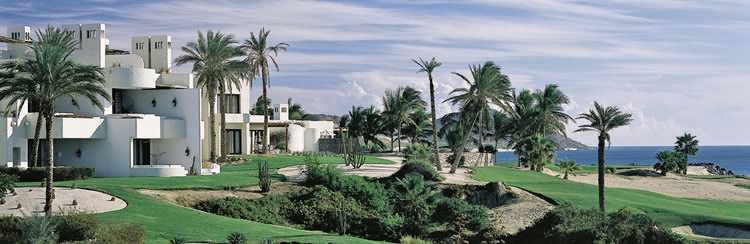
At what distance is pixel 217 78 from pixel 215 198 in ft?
80.4

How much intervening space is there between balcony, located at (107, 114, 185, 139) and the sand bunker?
30094 mm

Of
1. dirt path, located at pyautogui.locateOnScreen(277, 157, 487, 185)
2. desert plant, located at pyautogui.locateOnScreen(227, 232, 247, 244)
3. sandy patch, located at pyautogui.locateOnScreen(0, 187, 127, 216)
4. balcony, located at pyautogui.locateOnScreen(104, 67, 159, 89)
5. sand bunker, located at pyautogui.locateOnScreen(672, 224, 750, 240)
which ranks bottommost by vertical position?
sand bunker, located at pyautogui.locateOnScreen(672, 224, 750, 240)

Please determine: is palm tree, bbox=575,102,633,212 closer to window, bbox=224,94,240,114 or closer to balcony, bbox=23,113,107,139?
balcony, bbox=23,113,107,139

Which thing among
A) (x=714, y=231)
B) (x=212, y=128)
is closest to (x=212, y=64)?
(x=212, y=128)

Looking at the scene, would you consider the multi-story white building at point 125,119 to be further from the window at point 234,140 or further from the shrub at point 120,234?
the shrub at point 120,234

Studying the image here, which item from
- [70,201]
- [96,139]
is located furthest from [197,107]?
[70,201]

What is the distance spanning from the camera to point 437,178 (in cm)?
5456

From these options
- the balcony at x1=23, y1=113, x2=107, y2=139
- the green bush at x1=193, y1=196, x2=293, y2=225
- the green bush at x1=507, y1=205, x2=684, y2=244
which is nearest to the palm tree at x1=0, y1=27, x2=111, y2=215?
the green bush at x1=193, y1=196, x2=293, y2=225

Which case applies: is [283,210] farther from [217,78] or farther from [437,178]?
[217,78]

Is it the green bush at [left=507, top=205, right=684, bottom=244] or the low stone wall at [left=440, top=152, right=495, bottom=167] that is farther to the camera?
the low stone wall at [left=440, top=152, right=495, bottom=167]

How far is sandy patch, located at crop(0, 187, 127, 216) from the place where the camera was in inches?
1481

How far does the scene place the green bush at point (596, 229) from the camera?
34.4 m

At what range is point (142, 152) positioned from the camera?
58656mm

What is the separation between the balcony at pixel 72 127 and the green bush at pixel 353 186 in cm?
1253
